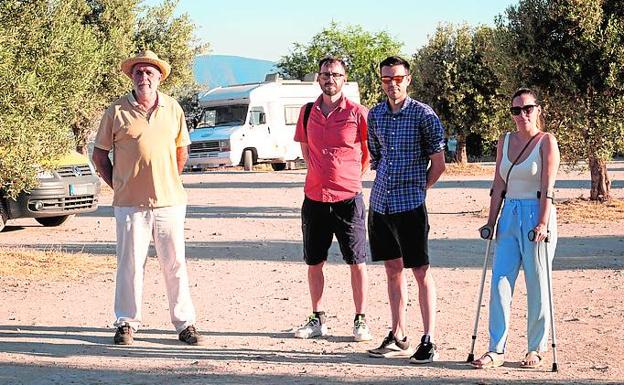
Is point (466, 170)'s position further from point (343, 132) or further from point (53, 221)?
point (343, 132)

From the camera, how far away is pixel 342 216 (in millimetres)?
8773

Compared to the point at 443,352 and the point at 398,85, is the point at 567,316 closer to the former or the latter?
the point at 443,352

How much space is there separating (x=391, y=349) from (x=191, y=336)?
1504mm

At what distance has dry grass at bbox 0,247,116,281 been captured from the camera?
12.4 m

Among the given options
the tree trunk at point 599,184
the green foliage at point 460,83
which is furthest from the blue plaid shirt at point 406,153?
the green foliage at point 460,83

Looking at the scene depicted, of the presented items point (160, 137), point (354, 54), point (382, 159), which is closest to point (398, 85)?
point (382, 159)

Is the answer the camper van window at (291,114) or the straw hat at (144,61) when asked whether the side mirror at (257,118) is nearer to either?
the camper van window at (291,114)

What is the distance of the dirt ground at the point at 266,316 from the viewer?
750 centimetres

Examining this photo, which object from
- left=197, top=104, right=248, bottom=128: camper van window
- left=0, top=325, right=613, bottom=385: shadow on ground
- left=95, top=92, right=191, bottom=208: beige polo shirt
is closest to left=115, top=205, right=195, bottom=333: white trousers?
left=95, top=92, right=191, bottom=208: beige polo shirt

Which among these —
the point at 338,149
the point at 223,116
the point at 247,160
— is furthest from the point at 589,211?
the point at 223,116

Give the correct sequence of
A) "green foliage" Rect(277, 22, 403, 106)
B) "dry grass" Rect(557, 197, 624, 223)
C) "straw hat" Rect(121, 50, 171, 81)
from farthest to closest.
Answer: "green foliage" Rect(277, 22, 403, 106) < "dry grass" Rect(557, 197, 624, 223) < "straw hat" Rect(121, 50, 171, 81)

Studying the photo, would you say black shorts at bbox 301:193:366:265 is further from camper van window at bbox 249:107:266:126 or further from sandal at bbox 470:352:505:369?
camper van window at bbox 249:107:266:126

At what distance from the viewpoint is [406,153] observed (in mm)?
8055

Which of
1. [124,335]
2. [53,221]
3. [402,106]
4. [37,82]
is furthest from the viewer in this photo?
[53,221]
